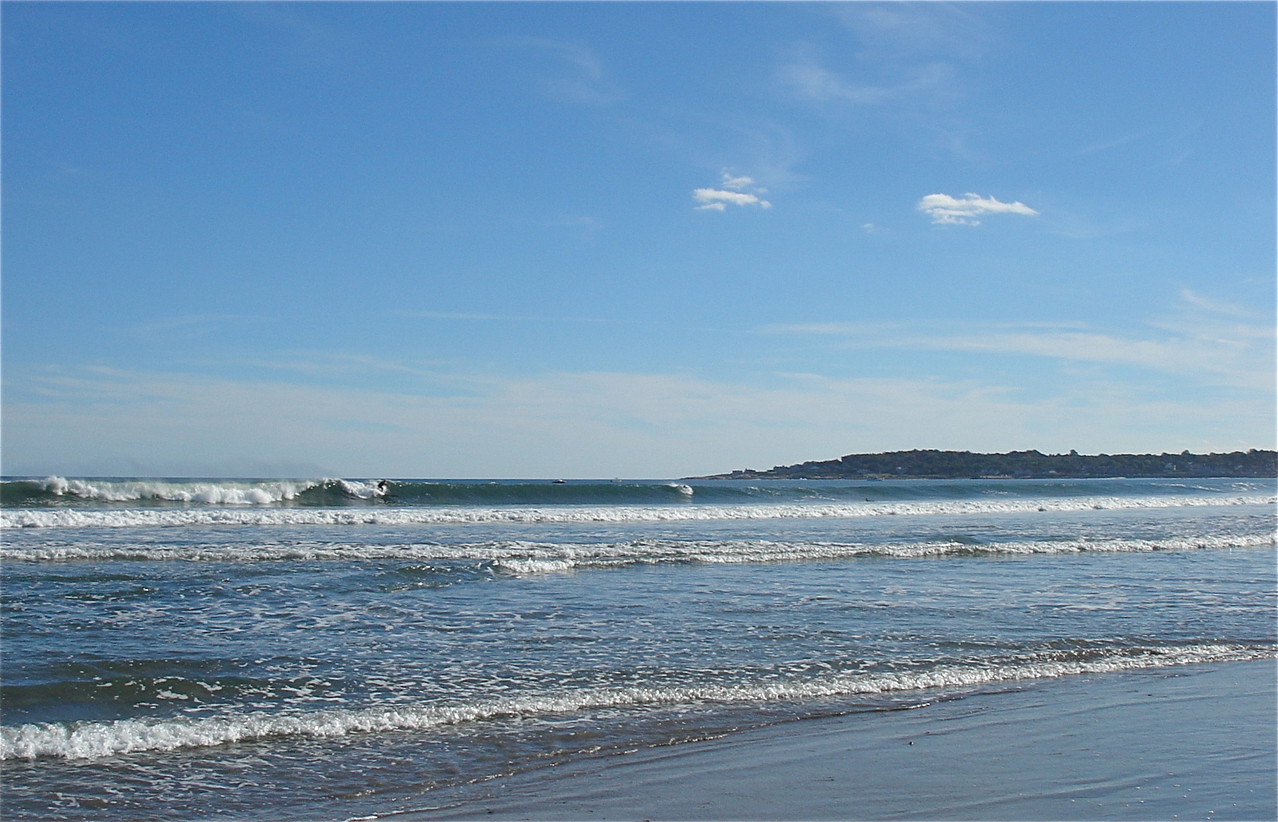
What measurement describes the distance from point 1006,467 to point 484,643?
110284 mm

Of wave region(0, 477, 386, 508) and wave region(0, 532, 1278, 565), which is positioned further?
wave region(0, 477, 386, 508)

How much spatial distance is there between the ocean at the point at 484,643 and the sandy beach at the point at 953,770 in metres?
0.40

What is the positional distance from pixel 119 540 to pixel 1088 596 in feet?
66.5

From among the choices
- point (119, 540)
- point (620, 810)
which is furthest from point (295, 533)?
point (620, 810)

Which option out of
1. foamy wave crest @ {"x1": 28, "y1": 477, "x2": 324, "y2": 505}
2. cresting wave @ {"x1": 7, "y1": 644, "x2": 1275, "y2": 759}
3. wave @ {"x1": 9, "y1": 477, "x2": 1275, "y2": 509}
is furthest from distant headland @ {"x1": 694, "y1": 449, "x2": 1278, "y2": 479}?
cresting wave @ {"x1": 7, "y1": 644, "x2": 1275, "y2": 759}

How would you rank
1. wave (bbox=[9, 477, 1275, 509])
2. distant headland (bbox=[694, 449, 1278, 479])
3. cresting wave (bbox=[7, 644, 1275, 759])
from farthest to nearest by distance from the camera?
distant headland (bbox=[694, 449, 1278, 479]) < wave (bbox=[9, 477, 1275, 509]) < cresting wave (bbox=[7, 644, 1275, 759])

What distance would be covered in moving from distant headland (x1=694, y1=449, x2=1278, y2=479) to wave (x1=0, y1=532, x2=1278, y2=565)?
277 feet

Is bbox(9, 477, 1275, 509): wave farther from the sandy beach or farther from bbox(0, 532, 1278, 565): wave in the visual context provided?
the sandy beach

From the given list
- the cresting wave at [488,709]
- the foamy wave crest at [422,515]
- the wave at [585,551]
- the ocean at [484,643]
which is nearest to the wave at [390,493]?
the foamy wave crest at [422,515]

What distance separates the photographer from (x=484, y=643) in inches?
403

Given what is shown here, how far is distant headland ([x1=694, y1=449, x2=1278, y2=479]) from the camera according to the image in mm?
109625

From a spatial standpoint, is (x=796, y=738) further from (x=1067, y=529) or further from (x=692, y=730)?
(x=1067, y=529)

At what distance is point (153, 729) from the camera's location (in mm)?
6926

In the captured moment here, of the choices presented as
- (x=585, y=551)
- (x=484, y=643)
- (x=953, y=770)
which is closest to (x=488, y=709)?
(x=484, y=643)
